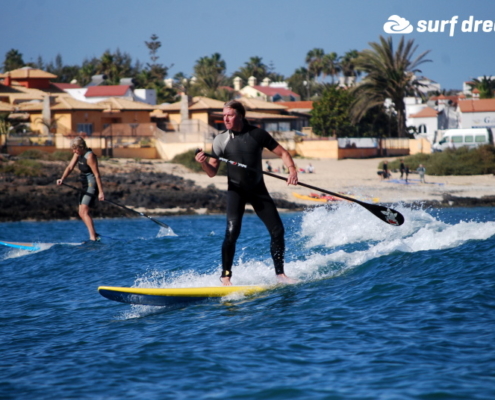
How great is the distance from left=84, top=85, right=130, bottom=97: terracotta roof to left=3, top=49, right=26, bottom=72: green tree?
111 feet

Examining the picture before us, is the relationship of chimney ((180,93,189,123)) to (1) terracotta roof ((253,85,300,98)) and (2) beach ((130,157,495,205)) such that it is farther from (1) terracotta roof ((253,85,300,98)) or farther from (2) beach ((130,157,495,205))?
(1) terracotta roof ((253,85,300,98))

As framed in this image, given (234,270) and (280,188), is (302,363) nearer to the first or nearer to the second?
(234,270)

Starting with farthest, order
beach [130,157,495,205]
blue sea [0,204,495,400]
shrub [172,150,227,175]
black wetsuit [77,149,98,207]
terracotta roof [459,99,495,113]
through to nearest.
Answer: terracotta roof [459,99,495,113] → shrub [172,150,227,175] → beach [130,157,495,205] → black wetsuit [77,149,98,207] → blue sea [0,204,495,400]

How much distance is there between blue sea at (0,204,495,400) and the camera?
4.59 metres

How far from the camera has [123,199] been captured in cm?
2869

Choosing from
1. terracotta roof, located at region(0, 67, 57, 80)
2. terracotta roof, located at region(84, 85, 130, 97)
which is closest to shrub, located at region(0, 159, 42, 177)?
terracotta roof, located at region(84, 85, 130, 97)

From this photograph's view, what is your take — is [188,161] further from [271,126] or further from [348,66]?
[348,66]

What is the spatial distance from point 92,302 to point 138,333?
1838mm

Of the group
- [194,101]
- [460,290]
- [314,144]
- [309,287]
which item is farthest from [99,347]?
[194,101]

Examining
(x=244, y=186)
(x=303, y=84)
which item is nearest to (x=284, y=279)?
(x=244, y=186)

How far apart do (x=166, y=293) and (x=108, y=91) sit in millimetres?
57110

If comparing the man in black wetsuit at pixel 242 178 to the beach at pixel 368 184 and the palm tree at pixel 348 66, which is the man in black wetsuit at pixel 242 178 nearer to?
the beach at pixel 368 184

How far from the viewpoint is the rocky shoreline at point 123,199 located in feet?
86.4

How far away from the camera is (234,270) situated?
27.5 feet
